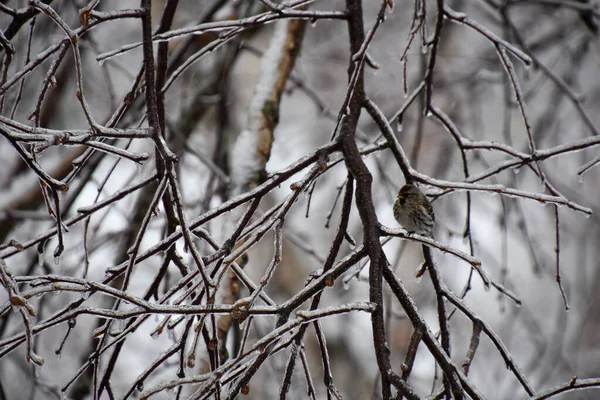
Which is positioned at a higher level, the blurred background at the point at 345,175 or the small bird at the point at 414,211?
the blurred background at the point at 345,175

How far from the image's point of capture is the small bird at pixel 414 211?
1.54 m

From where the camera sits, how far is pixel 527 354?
687 cm

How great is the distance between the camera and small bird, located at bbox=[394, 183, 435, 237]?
154 centimetres

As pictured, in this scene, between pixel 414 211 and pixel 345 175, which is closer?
pixel 414 211

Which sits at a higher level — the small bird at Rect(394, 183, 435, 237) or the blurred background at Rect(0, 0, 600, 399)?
the blurred background at Rect(0, 0, 600, 399)

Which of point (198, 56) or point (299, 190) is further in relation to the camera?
point (198, 56)

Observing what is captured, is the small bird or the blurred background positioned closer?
the small bird

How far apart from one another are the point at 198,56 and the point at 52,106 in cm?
214

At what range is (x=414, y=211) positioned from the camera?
1.57 metres

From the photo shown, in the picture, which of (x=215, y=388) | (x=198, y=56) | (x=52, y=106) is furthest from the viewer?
(x=52, y=106)

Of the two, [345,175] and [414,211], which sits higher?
[345,175]

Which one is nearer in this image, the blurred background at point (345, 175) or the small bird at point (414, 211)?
the small bird at point (414, 211)

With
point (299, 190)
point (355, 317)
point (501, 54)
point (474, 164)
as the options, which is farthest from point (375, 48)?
point (299, 190)

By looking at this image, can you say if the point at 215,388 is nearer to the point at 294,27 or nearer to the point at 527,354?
the point at 294,27
